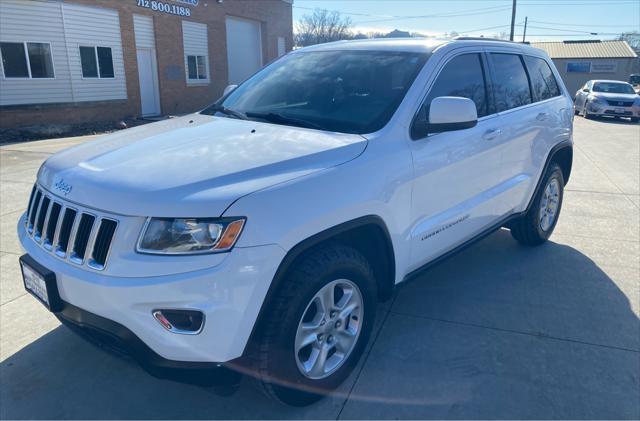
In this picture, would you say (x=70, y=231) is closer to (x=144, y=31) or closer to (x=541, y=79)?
(x=541, y=79)

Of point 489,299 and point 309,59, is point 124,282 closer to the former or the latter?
point 309,59

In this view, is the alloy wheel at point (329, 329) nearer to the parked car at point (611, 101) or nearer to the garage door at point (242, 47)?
the parked car at point (611, 101)

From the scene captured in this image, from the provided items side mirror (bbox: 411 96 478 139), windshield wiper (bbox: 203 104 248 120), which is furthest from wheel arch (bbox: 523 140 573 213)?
windshield wiper (bbox: 203 104 248 120)

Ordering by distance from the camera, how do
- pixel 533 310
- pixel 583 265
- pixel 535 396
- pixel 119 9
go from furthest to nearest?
pixel 119 9, pixel 583 265, pixel 533 310, pixel 535 396

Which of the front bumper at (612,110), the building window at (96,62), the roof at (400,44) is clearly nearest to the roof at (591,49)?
the front bumper at (612,110)

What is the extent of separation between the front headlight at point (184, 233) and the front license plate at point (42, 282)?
0.58m

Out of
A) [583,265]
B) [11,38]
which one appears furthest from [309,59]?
[11,38]

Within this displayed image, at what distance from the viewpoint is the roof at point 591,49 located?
1922 inches

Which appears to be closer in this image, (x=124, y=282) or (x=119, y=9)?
(x=124, y=282)

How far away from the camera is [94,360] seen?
311 centimetres

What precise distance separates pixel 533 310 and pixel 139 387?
111 inches

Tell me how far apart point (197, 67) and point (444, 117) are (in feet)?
73.8

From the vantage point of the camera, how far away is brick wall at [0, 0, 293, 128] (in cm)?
1664

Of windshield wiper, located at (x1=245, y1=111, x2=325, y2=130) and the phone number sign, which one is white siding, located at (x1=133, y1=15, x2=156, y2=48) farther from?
windshield wiper, located at (x1=245, y1=111, x2=325, y2=130)
